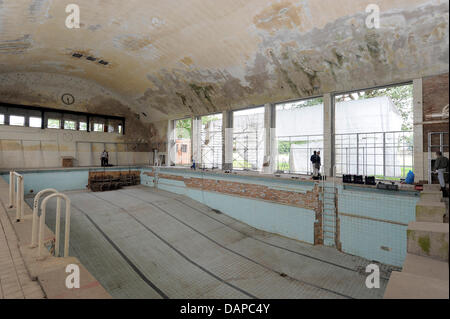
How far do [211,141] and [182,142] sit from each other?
3.49 metres

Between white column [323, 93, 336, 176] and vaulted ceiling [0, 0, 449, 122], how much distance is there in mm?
523

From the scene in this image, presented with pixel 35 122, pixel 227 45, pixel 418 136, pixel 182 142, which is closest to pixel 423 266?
pixel 418 136

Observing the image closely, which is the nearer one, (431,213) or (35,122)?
(431,213)

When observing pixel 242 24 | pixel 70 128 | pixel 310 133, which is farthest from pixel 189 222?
pixel 70 128

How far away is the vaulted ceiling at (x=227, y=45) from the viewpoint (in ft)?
17.3

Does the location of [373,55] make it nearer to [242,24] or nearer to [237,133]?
[242,24]

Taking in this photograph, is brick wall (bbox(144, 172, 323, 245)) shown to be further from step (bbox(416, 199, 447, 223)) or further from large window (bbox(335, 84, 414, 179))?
step (bbox(416, 199, 447, 223))

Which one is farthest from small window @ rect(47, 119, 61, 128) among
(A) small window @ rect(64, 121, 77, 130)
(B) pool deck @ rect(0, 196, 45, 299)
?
(B) pool deck @ rect(0, 196, 45, 299)

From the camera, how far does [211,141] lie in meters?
11.2

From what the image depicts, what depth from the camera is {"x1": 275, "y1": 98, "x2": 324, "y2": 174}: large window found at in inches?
308

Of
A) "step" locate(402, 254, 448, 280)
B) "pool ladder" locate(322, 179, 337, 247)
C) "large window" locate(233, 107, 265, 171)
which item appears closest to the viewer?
"step" locate(402, 254, 448, 280)

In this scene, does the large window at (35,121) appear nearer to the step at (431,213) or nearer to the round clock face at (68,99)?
the round clock face at (68,99)

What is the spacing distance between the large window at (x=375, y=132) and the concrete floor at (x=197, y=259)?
274cm

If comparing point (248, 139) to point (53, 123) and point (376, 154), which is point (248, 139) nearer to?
point (376, 154)
